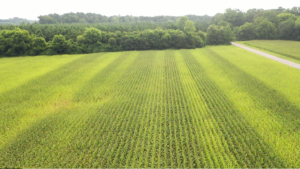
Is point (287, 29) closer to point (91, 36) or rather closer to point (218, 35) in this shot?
point (218, 35)

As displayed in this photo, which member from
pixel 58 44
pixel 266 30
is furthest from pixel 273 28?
pixel 58 44

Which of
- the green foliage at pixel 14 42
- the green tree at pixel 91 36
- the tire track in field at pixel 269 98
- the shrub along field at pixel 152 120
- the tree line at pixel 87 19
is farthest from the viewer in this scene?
the tree line at pixel 87 19

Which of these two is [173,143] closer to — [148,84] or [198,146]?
[198,146]

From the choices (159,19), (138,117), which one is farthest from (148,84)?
(159,19)

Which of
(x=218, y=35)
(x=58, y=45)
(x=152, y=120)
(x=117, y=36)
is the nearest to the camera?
(x=152, y=120)

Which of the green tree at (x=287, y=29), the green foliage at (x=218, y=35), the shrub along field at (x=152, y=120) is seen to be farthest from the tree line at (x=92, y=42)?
the green tree at (x=287, y=29)

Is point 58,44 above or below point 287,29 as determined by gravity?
below

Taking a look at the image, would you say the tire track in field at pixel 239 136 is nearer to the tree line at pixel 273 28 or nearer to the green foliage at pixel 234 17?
the tree line at pixel 273 28
